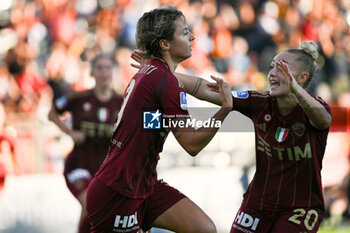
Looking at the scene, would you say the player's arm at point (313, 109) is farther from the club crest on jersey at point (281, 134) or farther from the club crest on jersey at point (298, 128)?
the club crest on jersey at point (281, 134)

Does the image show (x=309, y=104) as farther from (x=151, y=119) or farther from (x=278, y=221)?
(x=151, y=119)

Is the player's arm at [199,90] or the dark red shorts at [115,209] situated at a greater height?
the player's arm at [199,90]

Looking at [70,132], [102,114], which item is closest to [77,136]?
[70,132]

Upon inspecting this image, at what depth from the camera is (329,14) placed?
1148cm

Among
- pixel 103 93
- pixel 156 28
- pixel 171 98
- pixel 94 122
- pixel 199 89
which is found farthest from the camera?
pixel 103 93

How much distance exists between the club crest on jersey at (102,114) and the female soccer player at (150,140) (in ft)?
8.08

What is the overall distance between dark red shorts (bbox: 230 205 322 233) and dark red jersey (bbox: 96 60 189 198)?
87 cm

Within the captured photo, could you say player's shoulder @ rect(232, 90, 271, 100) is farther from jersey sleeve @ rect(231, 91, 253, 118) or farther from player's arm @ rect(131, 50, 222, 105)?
player's arm @ rect(131, 50, 222, 105)

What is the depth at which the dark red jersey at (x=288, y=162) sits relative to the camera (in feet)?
14.6

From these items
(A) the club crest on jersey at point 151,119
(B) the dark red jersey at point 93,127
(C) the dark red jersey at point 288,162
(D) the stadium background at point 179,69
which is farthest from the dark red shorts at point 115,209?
(D) the stadium background at point 179,69

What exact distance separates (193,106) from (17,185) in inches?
100.0

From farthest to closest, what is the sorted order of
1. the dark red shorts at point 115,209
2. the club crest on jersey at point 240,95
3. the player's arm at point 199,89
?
the player's arm at point 199,89 < the club crest on jersey at point 240,95 < the dark red shorts at point 115,209

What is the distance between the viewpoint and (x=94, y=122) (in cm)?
671

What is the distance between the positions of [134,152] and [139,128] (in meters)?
0.15
